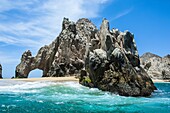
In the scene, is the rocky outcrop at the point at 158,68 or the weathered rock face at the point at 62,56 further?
the rocky outcrop at the point at 158,68

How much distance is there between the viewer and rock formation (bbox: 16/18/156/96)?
Result: 19703 mm

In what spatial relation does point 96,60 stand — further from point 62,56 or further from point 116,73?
point 62,56

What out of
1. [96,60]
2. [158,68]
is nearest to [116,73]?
[96,60]

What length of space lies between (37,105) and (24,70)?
127 ft

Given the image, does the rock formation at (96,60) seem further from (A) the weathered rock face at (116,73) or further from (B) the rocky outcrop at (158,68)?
→ (B) the rocky outcrop at (158,68)

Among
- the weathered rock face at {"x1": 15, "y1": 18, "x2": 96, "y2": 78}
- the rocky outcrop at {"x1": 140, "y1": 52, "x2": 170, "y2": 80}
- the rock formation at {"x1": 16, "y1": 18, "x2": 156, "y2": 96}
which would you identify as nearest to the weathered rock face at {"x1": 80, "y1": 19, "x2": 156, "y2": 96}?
the rock formation at {"x1": 16, "y1": 18, "x2": 156, "y2": 96}

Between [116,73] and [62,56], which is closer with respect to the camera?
[116,73]

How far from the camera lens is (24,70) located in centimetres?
5047

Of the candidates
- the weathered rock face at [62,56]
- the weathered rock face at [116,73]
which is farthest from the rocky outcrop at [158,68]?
the weathered rock face at [116,73]

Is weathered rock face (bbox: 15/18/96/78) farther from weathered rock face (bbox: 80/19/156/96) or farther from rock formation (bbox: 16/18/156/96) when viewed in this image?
weathered rock face (bbox: 80/19/156/96)

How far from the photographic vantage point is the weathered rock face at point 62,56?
46719 mm

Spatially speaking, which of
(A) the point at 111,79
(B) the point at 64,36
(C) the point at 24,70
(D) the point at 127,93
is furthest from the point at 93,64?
(C) the point at 24,70

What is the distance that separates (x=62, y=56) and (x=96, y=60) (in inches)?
1033

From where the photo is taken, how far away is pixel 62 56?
47438mm
